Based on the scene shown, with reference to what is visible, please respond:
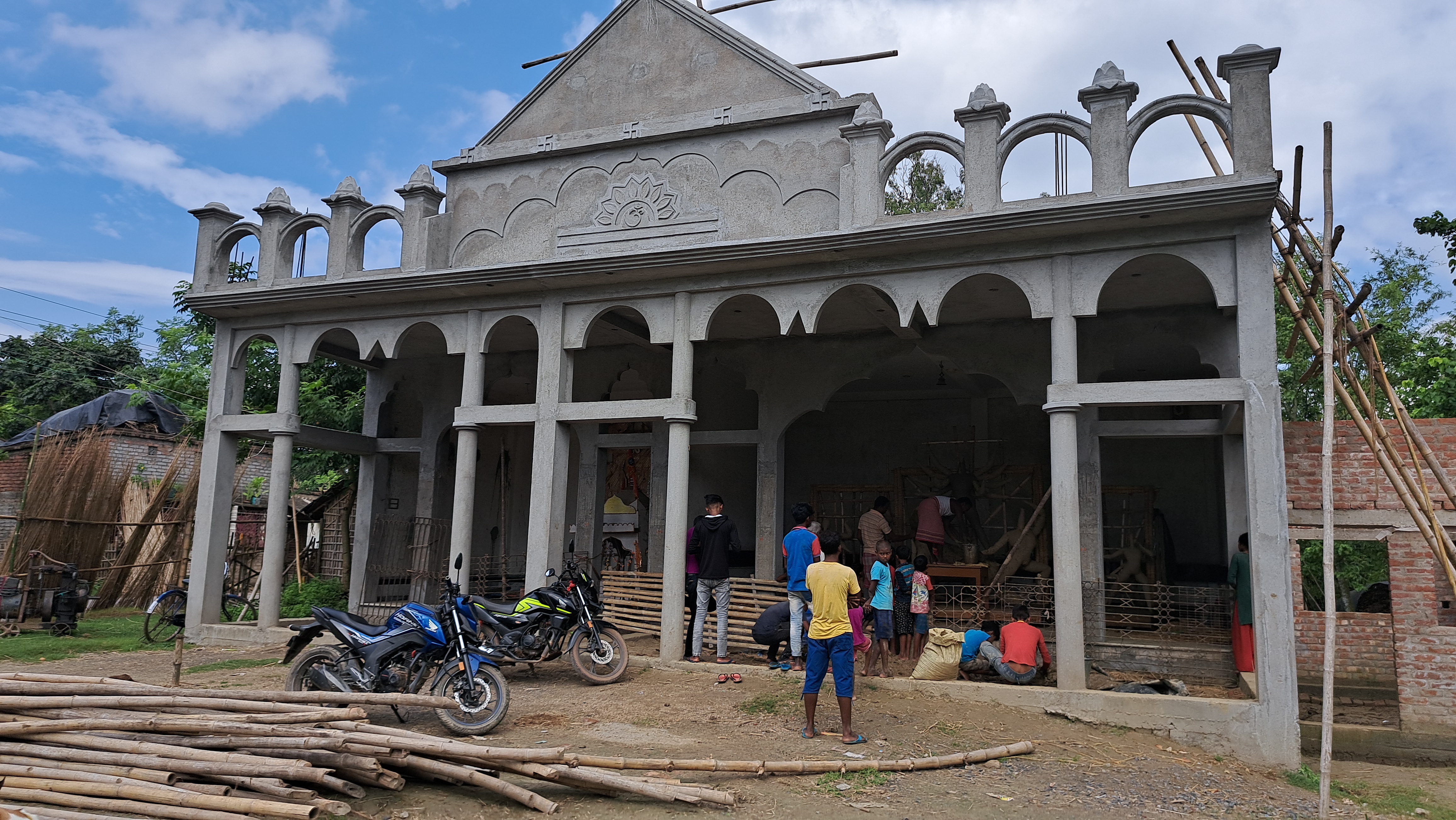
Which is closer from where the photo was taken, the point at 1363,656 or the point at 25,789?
the point at 25,789

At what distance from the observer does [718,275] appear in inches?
427

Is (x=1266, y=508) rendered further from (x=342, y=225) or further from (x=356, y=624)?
(x=342, y=225)

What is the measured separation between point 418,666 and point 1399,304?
79.9ft

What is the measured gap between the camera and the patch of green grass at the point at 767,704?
8.44 metres

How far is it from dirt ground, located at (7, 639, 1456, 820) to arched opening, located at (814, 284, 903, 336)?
13.9 ft

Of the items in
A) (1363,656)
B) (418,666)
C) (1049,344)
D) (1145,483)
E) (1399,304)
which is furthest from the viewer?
(1399,304)

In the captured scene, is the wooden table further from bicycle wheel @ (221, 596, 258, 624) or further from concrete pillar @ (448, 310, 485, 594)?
bicycle wheel @ (221, 596, 258, 624)

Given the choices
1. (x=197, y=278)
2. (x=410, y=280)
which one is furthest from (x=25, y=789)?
(x=197, y=278)

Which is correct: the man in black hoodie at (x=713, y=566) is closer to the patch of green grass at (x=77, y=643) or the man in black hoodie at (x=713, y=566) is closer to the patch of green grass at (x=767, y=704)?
the patch of green grass at (x=767, y=704)

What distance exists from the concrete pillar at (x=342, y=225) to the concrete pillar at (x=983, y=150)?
7947 millimetres

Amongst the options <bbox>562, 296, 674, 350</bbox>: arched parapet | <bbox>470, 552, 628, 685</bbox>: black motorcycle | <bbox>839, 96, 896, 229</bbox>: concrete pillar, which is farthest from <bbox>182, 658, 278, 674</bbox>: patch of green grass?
<bbox>839, 96, 896, 229</bbox>: concrete pillar

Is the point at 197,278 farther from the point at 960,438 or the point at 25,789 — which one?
the point at 960,438

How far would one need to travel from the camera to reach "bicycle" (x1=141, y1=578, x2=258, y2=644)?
513 inches

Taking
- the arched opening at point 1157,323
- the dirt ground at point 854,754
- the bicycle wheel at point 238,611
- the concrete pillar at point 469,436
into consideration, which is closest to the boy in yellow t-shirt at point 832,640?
the dirt ground at point 854,754
